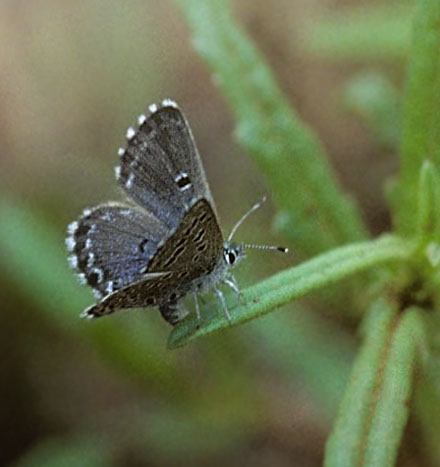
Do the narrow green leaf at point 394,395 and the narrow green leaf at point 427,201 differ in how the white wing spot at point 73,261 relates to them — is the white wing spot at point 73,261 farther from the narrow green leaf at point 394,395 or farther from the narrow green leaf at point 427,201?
the narrow green leaf at point 427,201

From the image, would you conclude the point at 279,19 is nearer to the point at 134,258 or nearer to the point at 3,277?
the point at 3,277

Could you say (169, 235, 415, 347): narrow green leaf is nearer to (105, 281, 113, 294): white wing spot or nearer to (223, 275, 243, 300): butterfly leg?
(223, 275, 243, 300): butterfly leg

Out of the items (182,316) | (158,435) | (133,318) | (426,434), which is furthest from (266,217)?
(182,316)

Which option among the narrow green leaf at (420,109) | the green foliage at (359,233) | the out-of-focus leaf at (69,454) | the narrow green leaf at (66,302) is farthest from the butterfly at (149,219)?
the out-of-focus leaf at (69,454)

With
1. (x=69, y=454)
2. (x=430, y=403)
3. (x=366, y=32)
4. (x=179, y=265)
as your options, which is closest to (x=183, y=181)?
(x=179, y=265)

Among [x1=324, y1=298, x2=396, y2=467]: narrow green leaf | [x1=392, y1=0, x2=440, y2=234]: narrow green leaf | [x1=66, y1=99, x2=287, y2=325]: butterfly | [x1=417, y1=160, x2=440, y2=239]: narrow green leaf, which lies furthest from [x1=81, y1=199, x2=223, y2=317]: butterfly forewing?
[x1=392, y1=0, x2=440, y2=234]: narrow green leaf
